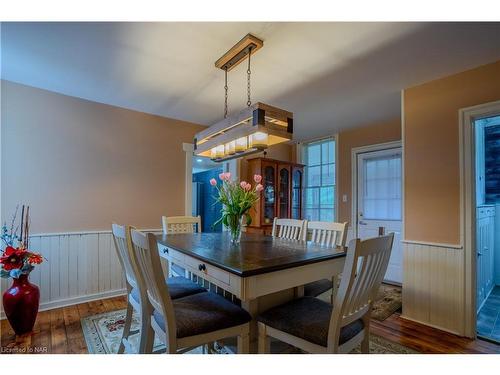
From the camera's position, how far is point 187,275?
7.73ft

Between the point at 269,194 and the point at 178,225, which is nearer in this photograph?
the point at 178,225

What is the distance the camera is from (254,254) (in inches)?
61.3

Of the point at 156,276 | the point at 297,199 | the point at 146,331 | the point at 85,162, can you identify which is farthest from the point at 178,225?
the point at 297,199

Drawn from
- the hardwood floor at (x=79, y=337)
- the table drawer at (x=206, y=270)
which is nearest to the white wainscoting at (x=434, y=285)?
the hardwood floor at (x=79, y=337)

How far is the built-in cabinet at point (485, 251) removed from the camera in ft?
8.43

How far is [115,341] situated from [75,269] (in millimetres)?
1189

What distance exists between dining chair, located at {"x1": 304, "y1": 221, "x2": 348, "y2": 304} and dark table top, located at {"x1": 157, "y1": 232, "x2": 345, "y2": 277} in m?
0.31

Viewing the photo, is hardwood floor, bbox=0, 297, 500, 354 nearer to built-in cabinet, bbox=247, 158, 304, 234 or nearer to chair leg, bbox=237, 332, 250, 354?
chair leg, bbox=237, 332, 250, 354

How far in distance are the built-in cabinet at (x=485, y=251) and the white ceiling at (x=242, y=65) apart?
62.6 inches

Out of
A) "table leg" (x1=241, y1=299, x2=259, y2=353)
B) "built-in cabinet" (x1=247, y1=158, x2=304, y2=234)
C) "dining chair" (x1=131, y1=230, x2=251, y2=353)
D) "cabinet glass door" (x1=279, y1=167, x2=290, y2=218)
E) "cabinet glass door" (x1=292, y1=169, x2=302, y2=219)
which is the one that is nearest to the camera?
"dining chair" (x1=131, y1=230, x2=251, y2=353)

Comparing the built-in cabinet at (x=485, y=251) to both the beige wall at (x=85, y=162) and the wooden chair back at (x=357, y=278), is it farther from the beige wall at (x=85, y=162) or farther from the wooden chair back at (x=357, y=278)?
the beige wall at (x=85, y=162)

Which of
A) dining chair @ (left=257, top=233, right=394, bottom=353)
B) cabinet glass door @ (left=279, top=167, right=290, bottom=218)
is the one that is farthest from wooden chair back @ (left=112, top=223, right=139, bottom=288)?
cabinet glass door @ (left=279, top=167, right=290, bottom=218)

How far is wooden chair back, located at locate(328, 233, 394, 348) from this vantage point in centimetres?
108

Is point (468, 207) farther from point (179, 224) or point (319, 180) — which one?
point (179, 224)
